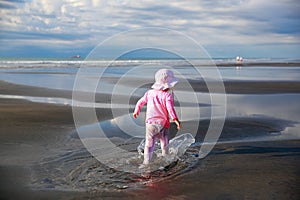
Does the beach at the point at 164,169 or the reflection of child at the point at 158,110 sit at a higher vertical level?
the reflection of child at the point at 158,110

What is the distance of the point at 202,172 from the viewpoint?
18.1ft

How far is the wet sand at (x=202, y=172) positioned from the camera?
15.1ft

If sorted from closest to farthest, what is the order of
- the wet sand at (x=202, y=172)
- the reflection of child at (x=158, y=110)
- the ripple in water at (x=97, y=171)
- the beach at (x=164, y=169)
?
the wet sand at (x=202, y=172) < the beach at (x=164, y=169) < the ripple in water at (x=97, y=171) < the reflection of child at (x=158, y=110)

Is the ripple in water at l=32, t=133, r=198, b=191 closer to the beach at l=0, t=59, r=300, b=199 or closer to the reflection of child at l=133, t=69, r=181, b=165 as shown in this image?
the beach at l=0, t=59, r=300, b=199

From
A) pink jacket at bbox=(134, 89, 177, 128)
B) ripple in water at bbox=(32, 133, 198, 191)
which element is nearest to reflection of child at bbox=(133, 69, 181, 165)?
pink jacket at bbox=(134, 89, 177, 128)

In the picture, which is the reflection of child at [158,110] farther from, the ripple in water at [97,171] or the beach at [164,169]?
the beach at [164,169]

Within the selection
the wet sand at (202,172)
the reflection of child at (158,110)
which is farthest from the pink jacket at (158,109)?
the wet sand at (202,172)

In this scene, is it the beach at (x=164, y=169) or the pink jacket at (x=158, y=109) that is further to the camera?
the pink jacket at (x=158, y=109)

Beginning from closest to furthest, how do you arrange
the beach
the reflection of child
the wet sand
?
1. the wet sand
2. the beach
3. the reflection of child

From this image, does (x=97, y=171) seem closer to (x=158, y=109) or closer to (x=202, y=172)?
(x=158, y=109)

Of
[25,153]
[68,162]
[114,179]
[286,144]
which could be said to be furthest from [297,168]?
[25,153]

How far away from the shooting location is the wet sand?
182 inches

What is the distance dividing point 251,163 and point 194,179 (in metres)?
1.31

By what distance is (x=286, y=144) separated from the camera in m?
7.24
